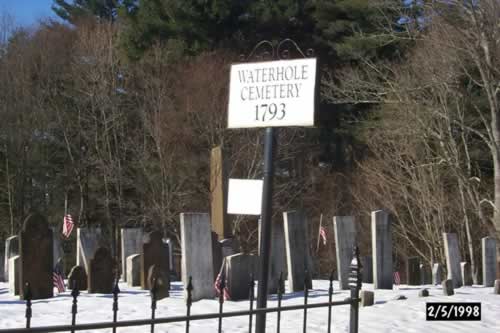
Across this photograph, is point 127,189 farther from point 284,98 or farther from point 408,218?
point 284,98

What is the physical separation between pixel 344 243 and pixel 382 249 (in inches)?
29.1

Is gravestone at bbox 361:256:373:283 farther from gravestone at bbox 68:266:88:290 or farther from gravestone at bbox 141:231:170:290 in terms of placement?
gravestone at bbox 68:266:88:290

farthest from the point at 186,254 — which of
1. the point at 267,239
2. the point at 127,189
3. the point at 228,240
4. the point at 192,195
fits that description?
the point at 127,189

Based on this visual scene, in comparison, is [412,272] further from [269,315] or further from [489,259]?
[269,315]

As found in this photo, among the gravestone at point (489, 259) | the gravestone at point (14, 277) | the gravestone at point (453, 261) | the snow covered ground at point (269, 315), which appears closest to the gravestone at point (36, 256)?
the snow covered ground at point (269, 315)

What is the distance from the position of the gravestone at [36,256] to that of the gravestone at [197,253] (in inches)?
82.6

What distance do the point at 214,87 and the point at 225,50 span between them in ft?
10.9

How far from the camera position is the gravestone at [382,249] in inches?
623

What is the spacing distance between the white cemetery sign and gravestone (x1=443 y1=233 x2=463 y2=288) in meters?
11.6

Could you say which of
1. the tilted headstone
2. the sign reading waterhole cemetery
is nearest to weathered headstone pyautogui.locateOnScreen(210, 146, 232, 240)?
the tilted headstone

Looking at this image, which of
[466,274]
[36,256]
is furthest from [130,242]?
[466,274]

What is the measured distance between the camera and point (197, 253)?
13.0 metres

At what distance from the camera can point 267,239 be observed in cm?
704
